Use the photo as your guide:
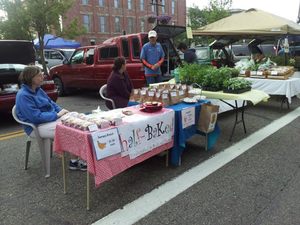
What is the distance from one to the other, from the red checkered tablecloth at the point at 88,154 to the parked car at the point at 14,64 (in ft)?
12.2

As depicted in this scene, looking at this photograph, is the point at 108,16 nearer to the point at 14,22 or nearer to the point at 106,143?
the point at 14,22

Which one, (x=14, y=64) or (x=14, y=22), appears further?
(x=14, y=22)

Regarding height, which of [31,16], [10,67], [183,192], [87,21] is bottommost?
[183,192]

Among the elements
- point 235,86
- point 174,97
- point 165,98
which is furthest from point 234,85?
point 165,98

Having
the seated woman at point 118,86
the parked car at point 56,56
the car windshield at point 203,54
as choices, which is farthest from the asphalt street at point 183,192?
the parked car at point 56,56

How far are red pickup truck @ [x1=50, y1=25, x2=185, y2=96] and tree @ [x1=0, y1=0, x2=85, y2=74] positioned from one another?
3.87m

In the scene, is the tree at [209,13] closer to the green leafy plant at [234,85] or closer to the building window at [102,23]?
the building window at [102,23]

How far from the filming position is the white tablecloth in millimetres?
7066

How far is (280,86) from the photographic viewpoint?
7.18m

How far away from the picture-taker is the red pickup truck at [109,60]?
850 centimetres

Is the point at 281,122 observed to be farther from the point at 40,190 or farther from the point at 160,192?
the point at 40,190

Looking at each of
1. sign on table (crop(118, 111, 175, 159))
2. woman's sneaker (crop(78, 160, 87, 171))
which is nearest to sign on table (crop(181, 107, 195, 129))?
sign on table (crop(118, 111, 175, 159))

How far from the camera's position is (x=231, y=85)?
218 inches

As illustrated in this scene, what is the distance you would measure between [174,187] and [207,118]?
135 centimetres
